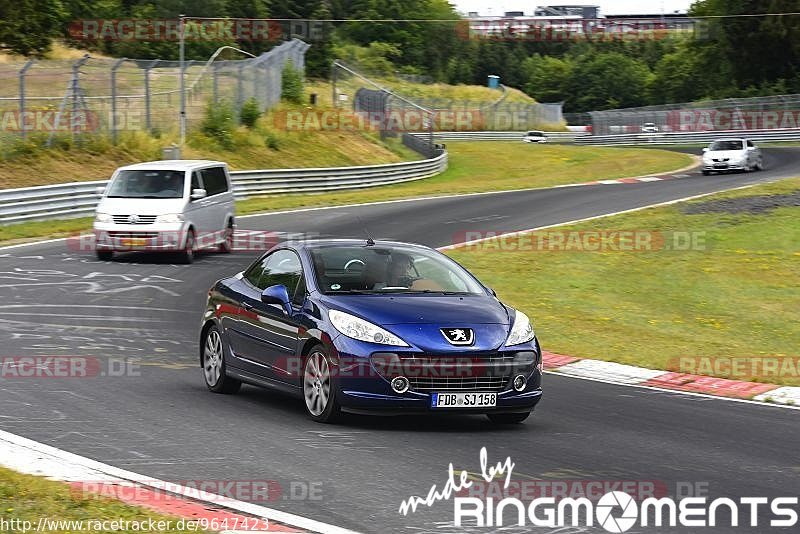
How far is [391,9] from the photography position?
158875 millimetres

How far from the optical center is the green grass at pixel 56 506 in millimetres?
6461

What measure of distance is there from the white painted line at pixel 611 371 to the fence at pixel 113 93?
2248cm

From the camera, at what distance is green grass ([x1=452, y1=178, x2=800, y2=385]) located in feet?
53.6

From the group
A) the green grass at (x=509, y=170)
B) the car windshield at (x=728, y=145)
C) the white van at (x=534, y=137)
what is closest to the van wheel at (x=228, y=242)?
the green grass at (x=509, y=170)

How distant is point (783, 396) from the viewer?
1220cm

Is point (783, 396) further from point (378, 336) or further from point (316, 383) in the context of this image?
point (316, 383)

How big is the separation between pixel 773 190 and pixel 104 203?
2194cm

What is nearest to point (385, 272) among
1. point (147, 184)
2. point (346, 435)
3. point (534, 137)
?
point (346, 435)

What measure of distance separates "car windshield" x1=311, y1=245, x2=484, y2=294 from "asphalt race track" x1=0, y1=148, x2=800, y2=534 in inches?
44.2

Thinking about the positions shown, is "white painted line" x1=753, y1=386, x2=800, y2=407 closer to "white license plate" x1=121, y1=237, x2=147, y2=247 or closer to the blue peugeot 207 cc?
the blue peugeot 207 cc

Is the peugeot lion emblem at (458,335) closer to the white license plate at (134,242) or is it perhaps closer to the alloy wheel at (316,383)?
the alloy wheel at (316,383)

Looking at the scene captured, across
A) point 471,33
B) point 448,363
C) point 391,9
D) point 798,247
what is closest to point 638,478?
point 448,363

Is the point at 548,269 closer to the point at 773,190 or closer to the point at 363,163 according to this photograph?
the point at 773,190

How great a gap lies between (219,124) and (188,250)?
23881mm
